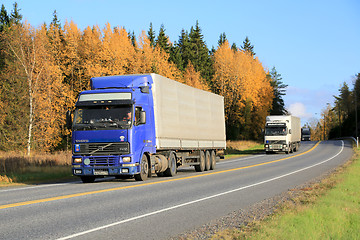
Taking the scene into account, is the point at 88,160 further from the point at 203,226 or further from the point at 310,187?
the point at 203,226

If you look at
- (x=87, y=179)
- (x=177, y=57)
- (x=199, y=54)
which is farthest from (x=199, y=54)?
(x=87, y=179)

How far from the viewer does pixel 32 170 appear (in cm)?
2314

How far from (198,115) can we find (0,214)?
15.8m

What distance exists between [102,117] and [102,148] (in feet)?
3.85

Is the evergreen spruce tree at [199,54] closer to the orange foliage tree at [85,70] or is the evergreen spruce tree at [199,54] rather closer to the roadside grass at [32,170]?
the orange foliage tree at [85,70]

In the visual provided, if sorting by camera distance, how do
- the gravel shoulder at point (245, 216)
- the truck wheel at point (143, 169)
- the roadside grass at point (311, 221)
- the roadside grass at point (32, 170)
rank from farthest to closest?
the roadside grass at point (32, 170)
the truck wheel at point (143, 169)
the gravel shoulder at point (245, 216)
the roadside grass at point (311, 221)

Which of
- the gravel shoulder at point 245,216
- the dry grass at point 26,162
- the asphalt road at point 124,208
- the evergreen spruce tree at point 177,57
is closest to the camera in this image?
the gravel shoulder at point 245,216

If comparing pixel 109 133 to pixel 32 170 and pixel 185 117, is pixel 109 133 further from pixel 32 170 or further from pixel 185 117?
pixel 32 170

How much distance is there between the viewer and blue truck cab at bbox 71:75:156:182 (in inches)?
695

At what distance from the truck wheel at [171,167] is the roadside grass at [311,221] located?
889cm

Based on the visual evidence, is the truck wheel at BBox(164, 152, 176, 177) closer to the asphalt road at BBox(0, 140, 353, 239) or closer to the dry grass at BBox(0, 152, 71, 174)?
the asphalt road at BBox(0, 140, 353, 239)

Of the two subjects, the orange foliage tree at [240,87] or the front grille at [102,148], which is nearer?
the front grille at [102,148]

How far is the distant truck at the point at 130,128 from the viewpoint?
58.0ft

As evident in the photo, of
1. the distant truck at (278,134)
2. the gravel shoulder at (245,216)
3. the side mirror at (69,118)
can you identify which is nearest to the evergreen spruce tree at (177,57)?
the distant truck at (278,134)
